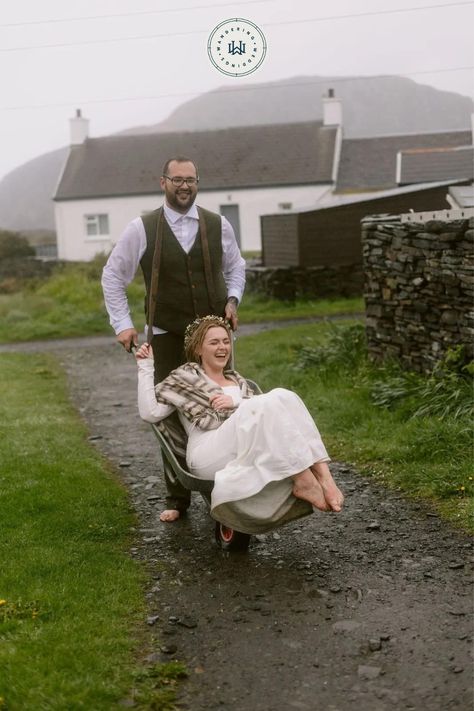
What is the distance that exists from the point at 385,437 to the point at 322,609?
356 centimetres

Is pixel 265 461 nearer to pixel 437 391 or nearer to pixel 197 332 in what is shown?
pixel 197 332

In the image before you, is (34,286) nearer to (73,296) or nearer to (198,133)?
(73,296)

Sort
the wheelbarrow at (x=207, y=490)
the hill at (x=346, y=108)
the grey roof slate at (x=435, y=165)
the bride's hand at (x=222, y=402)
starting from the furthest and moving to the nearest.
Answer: the hill at (x=346, y=108) → the grey roof slate at (x=435, y=165) → the bride's hand at (x=222, y=402) → the wheelbarrow at (x=207, y=490)

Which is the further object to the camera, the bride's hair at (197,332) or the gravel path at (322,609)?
the bride's hair at (197,332)

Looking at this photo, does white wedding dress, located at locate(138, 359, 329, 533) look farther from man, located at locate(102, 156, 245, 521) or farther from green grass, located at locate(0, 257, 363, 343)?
green grass, located at locate(0, 257, 363, 343)

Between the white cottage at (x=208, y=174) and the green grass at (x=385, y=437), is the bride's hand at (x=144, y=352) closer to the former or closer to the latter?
the green grass at (x=385, y=437)

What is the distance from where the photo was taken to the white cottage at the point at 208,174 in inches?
1752

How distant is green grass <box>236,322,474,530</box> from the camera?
683cm

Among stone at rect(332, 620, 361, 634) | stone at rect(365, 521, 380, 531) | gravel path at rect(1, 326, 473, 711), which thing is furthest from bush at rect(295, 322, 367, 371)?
stone at rect(332, 620, 361, 634)

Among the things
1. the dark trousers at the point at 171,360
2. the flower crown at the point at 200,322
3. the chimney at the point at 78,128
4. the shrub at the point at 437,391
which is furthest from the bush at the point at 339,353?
the chimney at the point at 78,128

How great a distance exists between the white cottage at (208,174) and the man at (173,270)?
122 ft

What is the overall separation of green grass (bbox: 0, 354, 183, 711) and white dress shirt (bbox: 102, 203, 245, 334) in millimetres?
1323

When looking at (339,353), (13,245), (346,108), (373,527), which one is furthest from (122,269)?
(346,108)

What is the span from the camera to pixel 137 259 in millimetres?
6586
